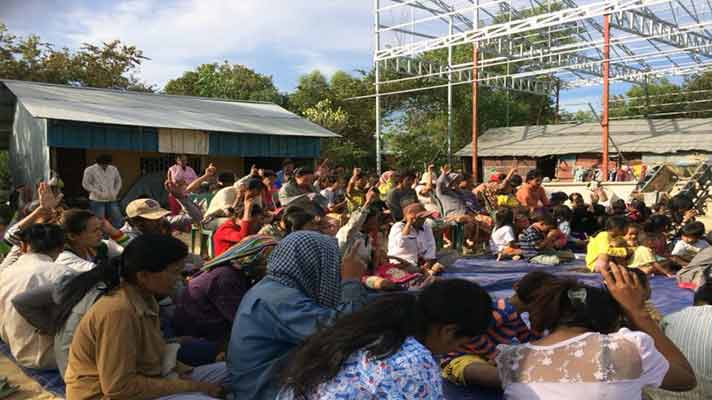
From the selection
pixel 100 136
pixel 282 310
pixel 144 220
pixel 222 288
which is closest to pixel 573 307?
pixel 282 310

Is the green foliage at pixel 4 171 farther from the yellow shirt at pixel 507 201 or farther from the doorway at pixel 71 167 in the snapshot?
the yellow shirt at pixel 507 201

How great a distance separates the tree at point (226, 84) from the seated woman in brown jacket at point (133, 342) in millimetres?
26062

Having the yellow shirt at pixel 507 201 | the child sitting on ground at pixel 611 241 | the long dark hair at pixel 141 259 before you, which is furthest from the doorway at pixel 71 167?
the long dark hair at pixel 141 259

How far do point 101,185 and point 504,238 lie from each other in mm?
5896

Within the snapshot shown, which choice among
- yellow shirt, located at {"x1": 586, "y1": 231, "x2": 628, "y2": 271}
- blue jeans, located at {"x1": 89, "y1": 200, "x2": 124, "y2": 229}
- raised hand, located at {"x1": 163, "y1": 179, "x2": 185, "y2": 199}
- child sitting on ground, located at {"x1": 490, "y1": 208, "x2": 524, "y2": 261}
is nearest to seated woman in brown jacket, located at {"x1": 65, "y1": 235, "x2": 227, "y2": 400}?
raised hand, located at {"x1": 163, "y1": 179, "x2": 185, "y2": 199}

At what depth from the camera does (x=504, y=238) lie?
809 centimetres

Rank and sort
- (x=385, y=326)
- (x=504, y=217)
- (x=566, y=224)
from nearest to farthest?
(x=385, y=326) → (x=504, y=217) → (x=566, y=224)

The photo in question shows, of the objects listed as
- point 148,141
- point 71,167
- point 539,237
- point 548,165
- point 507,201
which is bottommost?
point 539,237

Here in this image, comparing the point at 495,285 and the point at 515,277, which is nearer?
the point at 495,285

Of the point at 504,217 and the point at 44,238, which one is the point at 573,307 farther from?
the point at 504,217

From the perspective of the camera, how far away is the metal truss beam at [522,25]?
1435cm

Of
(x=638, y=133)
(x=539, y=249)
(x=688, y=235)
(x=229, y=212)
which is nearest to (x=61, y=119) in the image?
(x=229, y=212)

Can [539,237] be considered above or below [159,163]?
below

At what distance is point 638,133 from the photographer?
22.8m
